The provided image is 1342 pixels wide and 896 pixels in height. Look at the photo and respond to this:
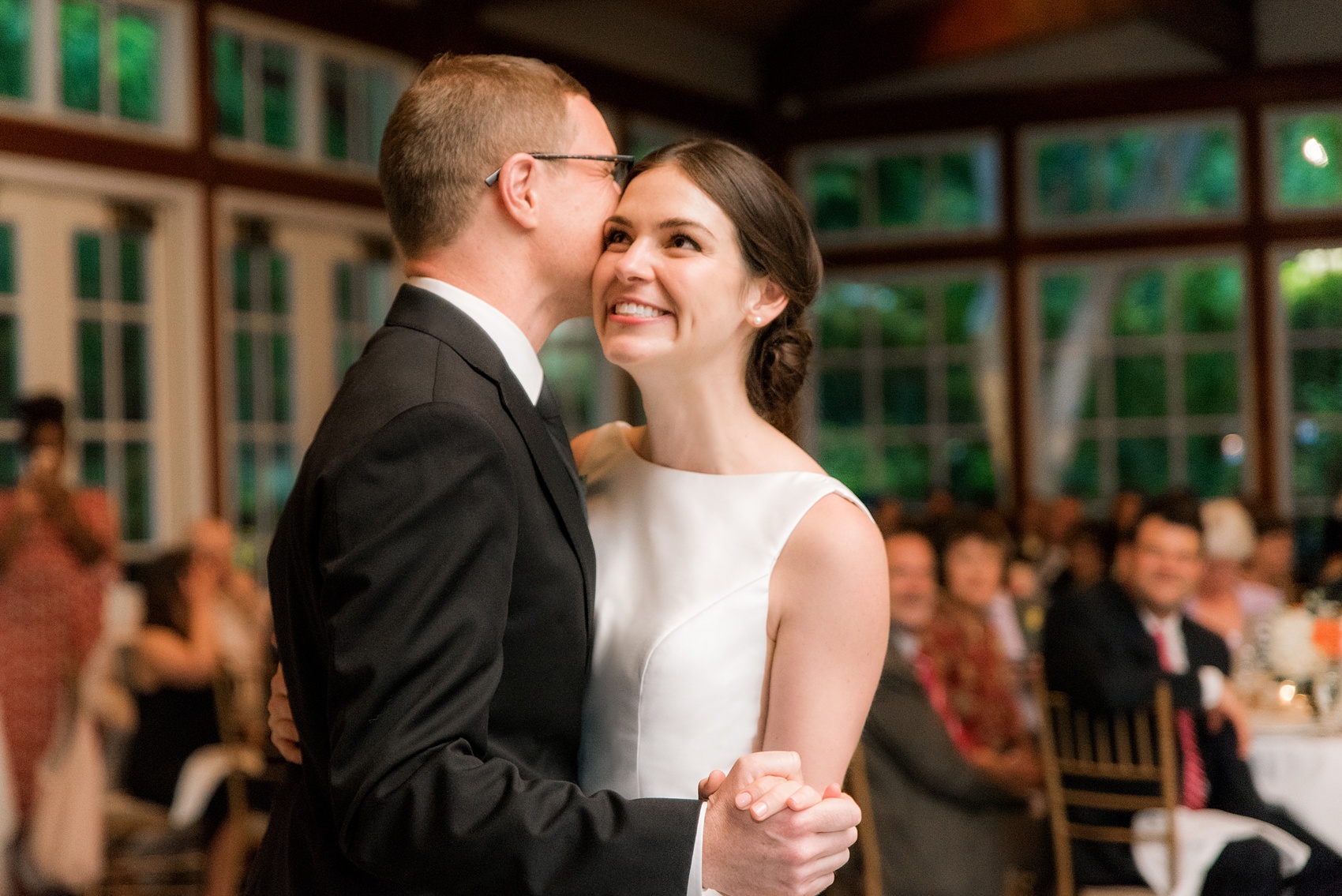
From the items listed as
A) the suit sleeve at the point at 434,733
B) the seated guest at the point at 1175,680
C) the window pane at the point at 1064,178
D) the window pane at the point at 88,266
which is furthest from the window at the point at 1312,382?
the suit sleeve at the point at 434,733

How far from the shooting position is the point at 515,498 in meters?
1.34

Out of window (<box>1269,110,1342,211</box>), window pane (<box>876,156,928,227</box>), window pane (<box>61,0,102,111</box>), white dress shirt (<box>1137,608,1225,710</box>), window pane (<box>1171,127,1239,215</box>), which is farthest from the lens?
window pane (<box>876,156,928,227</box>)

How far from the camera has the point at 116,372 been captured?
5.96 metres

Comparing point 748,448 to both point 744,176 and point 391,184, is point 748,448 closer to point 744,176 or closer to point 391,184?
point 744,176

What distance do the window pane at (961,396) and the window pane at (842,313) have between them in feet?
2.37

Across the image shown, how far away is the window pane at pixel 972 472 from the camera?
10125mm

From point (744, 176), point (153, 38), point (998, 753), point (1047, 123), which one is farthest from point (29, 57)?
point (1047, 123)

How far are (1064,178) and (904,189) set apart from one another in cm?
113

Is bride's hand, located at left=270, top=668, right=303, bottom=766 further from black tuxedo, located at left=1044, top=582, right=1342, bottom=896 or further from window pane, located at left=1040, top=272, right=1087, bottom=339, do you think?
window pane, located at left=1040, top=272, right=1087, bottom=339

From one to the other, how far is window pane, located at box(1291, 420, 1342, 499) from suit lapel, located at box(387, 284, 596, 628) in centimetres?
891

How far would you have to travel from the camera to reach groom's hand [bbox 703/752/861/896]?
1.21 m

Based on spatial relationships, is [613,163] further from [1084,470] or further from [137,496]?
[1084,470]

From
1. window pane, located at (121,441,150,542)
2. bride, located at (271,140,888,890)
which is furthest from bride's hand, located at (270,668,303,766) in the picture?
window pane, located at (121,441,150,542)

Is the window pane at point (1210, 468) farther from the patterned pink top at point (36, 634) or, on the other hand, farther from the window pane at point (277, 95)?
the patterned pink top at point (36, 634)
